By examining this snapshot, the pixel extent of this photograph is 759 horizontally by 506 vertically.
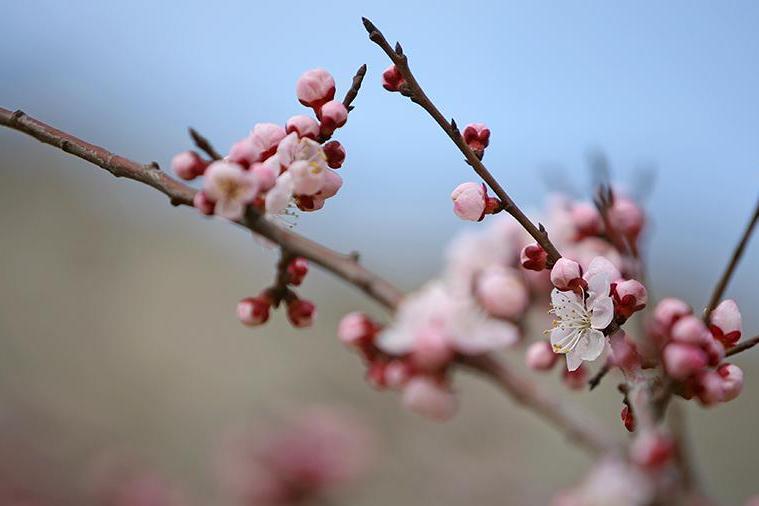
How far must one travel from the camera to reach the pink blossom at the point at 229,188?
439 mm

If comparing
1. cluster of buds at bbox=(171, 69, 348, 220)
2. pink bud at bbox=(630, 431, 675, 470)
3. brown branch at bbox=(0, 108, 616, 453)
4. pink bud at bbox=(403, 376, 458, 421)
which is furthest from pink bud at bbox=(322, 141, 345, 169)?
pink bud at bbox=(630, 431, 675, 470)

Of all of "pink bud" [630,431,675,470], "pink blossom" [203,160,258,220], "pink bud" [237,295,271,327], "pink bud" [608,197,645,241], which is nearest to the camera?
"pink bud" [630,431,675,470]

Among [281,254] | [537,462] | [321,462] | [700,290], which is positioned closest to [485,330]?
[281,254]

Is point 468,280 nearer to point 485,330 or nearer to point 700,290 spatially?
point 485,330

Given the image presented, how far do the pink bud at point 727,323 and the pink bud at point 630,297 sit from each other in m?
0.06

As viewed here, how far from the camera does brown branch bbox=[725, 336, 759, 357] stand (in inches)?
17.0

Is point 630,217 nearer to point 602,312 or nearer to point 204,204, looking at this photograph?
point 602,312

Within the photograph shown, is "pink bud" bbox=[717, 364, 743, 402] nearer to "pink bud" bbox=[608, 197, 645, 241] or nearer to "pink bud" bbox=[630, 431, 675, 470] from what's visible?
"pink bud" bbox=[630, 431, 675, 470]

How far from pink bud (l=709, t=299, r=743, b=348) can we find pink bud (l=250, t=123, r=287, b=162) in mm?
344

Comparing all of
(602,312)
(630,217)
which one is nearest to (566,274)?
(602,312)

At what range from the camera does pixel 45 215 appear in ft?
19.1

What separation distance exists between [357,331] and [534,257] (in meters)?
0.15

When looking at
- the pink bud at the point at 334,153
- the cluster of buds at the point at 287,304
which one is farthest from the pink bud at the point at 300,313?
the pink bud at the point at 334,153

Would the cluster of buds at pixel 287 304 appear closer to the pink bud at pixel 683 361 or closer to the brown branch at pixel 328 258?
the brown branch at pixel 328 258
